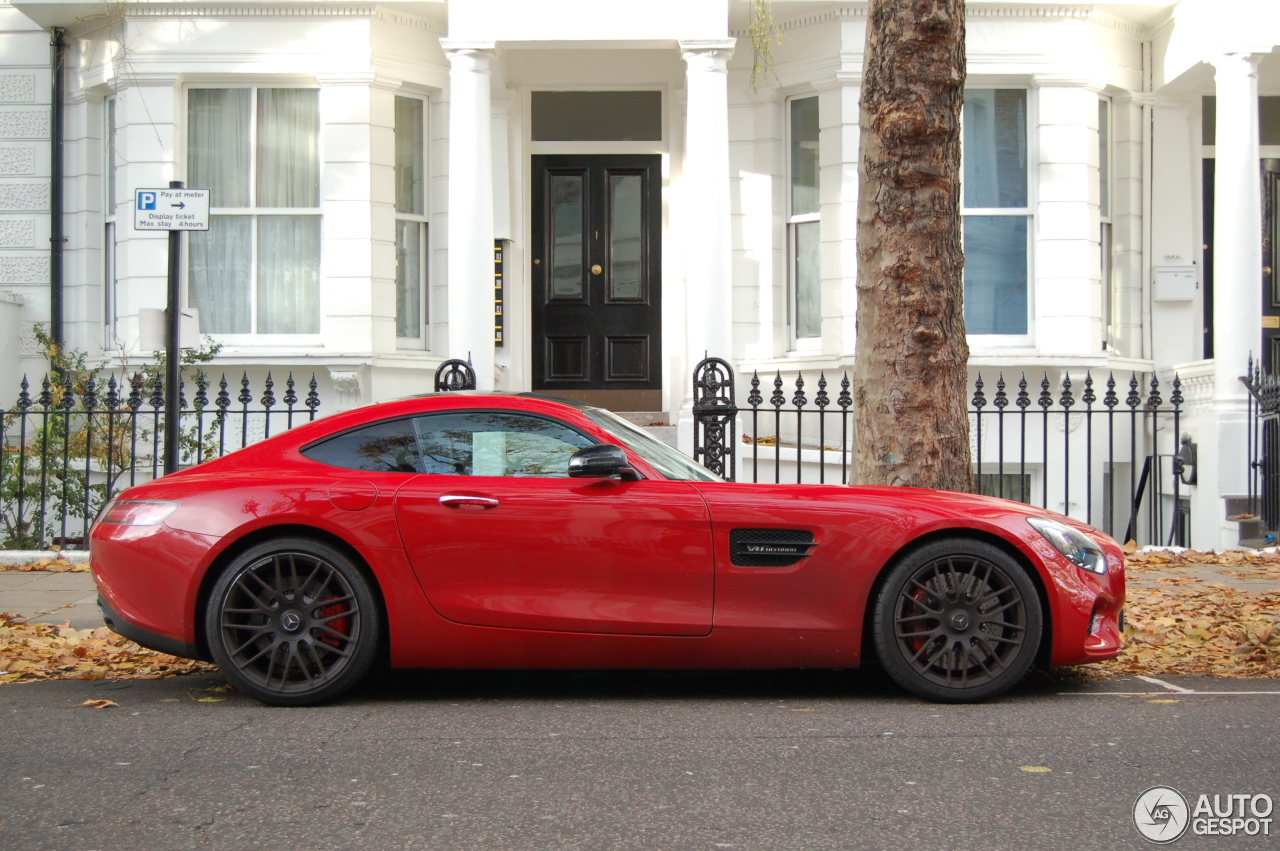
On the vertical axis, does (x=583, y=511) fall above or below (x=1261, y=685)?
above

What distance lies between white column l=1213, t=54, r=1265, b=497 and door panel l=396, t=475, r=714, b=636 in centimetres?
785

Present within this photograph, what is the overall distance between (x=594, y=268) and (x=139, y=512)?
8475 mm

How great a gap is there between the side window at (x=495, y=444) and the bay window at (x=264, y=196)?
295 inches

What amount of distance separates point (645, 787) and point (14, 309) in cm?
1110

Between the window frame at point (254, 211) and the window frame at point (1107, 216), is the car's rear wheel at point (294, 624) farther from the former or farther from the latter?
the window frame at point (1107, 216)

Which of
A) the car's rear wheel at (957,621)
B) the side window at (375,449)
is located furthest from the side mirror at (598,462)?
the car's rear wheel at (957,621)

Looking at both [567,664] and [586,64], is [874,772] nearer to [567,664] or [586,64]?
[567,664]

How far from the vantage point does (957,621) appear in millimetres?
4840

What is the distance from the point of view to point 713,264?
11.0 metres

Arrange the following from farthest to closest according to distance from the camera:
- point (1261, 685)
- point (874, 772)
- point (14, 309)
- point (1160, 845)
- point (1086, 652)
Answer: point (14, 309), point (1261, 685), point (1086, 652), point (874, 772), point (1160, 845)

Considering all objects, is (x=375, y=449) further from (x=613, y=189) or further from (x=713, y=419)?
(x=613, y=189)

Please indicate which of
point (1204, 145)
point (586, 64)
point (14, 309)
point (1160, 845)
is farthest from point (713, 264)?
point (1160, 845)

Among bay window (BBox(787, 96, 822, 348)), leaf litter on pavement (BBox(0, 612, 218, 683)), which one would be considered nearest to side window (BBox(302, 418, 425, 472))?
leaf litter on pavement (BBox(0, 612, 218, 683))

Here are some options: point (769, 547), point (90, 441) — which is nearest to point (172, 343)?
point (90, 441)
